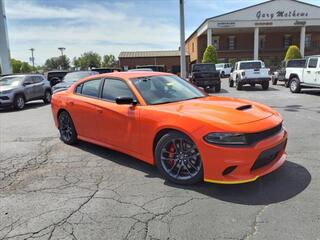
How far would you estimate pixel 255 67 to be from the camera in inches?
817

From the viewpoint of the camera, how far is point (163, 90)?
5.51 meters

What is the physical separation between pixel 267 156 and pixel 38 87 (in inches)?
577

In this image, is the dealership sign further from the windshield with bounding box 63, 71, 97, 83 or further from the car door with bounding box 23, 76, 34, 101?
the car door with bounding box 23, 76, 34, 101

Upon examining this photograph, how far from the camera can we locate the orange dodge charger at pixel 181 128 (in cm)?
412

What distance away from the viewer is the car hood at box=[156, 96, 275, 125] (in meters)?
4.29

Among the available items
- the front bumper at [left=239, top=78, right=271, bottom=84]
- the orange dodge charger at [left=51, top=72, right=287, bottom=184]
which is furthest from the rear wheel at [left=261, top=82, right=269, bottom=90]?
the orange dodge charger at [left=51, top=72, right=287, bottom=184]

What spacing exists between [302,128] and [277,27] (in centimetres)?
4221

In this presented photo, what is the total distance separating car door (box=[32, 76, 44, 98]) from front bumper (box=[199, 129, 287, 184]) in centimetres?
1398

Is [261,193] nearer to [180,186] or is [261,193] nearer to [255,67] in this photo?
[180,186]

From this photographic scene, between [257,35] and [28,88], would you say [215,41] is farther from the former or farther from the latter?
[28,88]

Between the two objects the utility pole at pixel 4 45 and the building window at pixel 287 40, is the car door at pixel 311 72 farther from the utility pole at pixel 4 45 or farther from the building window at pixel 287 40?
the building window at pixel 287 40

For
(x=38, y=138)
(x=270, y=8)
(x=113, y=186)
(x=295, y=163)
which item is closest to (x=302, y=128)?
(x=295, y=163)

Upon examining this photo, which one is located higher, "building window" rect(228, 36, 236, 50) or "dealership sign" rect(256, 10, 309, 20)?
"dealership sign" rect(256, 10, 309, 20)

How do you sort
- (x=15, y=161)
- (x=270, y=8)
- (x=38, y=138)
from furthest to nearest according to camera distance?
(x=270, y=8) < (x=38, y=138) < (x=15, y=161)
